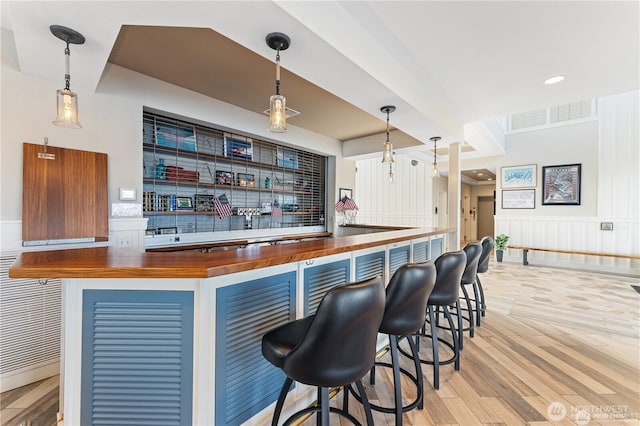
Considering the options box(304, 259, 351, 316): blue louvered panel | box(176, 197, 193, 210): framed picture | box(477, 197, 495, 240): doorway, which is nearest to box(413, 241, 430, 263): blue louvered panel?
box(304, 259, 351, 316): blue louvered panel

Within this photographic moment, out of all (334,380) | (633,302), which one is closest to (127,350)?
(334,380)

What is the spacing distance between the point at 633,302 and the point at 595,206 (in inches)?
115

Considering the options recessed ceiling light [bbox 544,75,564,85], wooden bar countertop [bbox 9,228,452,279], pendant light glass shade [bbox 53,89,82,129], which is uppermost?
recessed ceiling light [bbox 544,75,564,85]

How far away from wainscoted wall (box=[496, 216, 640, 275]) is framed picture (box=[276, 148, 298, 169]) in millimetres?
5700

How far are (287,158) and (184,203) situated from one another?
2.04m

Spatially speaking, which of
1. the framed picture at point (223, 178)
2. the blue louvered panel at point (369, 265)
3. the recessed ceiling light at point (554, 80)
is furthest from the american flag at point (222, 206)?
the recessed ceiling light at point (554, 80)

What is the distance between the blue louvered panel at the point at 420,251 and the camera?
10.7 feet

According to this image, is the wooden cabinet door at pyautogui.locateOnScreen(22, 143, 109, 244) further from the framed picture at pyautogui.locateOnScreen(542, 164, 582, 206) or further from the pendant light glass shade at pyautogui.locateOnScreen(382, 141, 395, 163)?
the framed picture at pyautogui.locateOnScreen(542, 164, 582, 206)

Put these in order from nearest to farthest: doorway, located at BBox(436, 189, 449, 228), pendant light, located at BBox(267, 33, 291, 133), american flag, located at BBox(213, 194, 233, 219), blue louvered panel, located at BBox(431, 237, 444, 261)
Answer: pendant light, located at BBox(267, 33, 291, 133)
blue louvered panel, located at BBox(431, 237, 444, 261)
american flag, located at BBox(213, 194, 233, 219)
doorway, located at BBox(436, 189, 449, 228)

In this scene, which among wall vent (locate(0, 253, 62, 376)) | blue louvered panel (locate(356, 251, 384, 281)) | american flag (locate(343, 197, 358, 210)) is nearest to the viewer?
wall vent (locate(0, 253, 62, 376))

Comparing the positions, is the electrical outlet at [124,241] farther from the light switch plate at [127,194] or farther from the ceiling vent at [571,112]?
the ceiling vent at [571,112]

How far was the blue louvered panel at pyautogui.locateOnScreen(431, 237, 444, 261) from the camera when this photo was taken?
150 inches

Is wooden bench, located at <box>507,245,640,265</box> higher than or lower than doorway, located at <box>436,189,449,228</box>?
lower

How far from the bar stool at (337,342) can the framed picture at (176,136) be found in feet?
10.4
